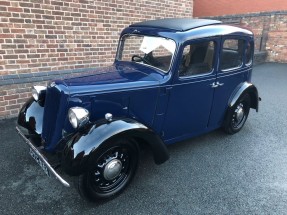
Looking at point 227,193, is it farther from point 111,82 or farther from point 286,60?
point 286,60

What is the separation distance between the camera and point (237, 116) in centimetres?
405

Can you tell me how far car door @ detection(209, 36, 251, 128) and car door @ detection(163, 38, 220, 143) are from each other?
15 cm

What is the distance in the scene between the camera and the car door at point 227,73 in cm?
346

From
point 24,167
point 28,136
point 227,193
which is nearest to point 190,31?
point 227,193

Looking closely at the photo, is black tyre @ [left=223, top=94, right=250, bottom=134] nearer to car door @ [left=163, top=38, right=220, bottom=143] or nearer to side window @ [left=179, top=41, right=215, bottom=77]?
car door @ [left=163, top=38, right=220, bottom=143]

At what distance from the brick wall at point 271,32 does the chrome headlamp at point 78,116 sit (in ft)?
32.2

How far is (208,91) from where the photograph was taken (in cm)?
335

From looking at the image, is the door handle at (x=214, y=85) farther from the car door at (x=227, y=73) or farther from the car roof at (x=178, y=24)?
the car roof at (x=178, y=24)

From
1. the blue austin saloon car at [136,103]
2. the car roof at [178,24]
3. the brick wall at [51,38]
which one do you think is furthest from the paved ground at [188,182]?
the car roof at [178,24]

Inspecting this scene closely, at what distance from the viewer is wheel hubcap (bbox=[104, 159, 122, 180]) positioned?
2.53 m

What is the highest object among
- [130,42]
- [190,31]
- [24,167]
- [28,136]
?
[190,31]

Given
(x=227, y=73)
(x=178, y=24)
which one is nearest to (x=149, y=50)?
(x=178, y=24)

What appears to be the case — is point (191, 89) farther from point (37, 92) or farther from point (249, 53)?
point (37, 92)

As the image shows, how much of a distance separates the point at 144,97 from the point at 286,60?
9771 millimetres
